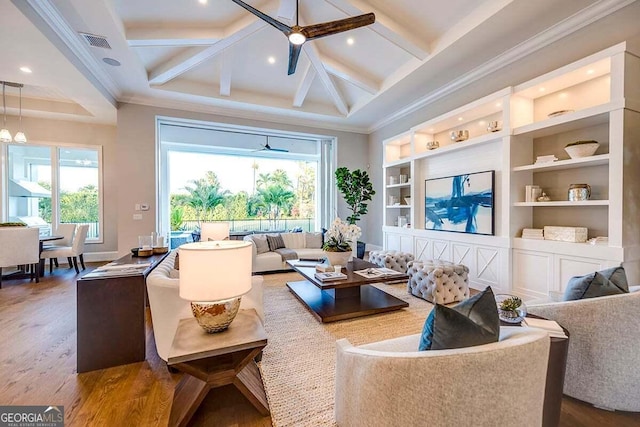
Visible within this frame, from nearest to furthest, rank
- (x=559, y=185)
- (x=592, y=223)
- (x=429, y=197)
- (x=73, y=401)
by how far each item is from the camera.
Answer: (x=73, y=401) → (x=592, y=223) → (x=559, y=185) → (x=429, y=197)

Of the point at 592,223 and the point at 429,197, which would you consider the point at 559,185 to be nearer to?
the point at 592,223

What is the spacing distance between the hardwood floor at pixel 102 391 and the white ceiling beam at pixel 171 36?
378 centimetres

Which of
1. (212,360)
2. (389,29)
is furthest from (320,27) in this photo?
(212,360)

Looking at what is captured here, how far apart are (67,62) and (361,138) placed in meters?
6.07

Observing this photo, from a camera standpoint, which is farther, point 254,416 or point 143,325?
point 143,325

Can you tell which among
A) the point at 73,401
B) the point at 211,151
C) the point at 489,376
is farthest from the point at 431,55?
the point at 211,151

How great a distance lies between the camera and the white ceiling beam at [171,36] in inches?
147

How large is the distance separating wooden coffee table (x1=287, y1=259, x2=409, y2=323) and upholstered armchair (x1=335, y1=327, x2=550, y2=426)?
74.9 inches

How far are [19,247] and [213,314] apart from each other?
17.3 ft

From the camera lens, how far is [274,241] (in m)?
5.57

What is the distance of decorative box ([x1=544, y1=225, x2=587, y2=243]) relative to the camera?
3.16m

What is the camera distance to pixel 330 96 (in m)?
6.22

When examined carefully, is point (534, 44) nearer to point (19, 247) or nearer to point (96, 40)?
point (96, 40)

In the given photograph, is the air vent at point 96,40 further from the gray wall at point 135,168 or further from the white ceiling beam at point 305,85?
the white ceiling beam at point 305,85
